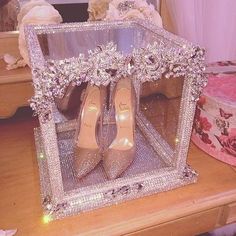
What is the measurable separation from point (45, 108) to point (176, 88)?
10.3 inches

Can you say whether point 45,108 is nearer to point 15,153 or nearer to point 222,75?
point 15,153

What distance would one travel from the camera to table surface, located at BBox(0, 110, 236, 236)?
1.63 ft

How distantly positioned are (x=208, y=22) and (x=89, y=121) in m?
0.50

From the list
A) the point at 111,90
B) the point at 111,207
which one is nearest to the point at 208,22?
the point at 111,90

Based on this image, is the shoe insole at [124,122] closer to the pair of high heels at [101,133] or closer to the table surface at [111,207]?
the pair of high heels at [101,133]

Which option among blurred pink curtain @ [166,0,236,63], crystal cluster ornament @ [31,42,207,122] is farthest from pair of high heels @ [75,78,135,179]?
blurred pink curtain @ [166,0,236,63]

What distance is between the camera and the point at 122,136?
0.62 metres

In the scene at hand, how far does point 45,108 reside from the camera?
429mm

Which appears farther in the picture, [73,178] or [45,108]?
[73,178]

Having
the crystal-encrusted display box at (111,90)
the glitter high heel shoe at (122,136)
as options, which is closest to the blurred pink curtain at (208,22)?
the crystal-encrusted display box at (111,90)

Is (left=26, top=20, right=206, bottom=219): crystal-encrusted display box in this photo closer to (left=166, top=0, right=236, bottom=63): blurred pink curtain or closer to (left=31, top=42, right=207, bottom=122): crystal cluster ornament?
(left=31, top=42, right=207, bottom=122): crystal cluster ornament

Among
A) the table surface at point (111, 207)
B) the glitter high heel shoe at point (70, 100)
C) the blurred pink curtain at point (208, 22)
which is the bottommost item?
the table surface at point (111, 207)

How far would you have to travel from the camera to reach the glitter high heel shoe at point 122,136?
581 millimetres

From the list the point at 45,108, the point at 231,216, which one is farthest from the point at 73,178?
the point at 231,216
